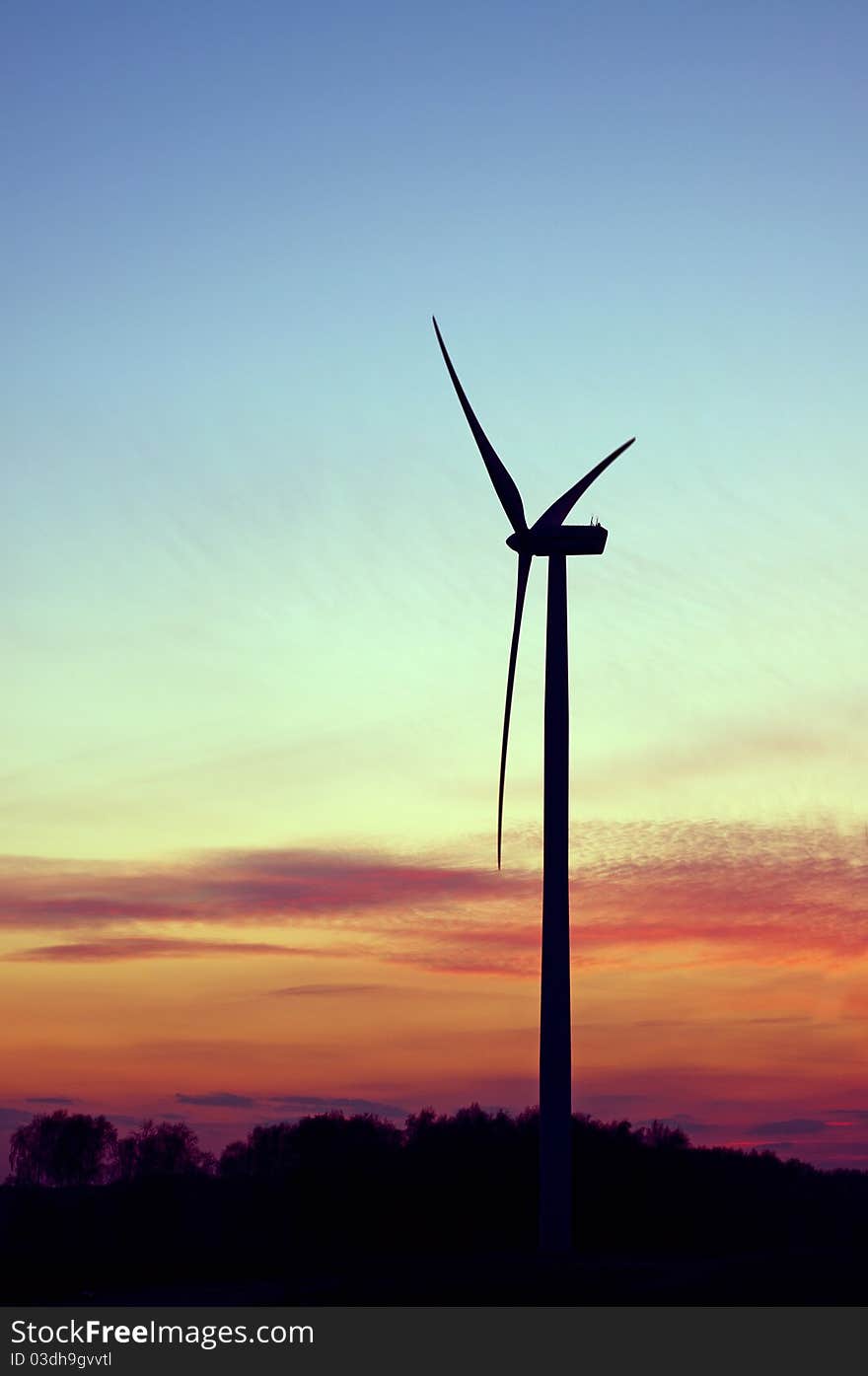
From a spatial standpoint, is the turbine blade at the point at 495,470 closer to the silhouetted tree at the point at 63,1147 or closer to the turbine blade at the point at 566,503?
the turbine blade at the point at 566,503

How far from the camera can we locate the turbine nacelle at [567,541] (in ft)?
209

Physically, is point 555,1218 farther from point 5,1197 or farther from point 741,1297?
point 5,1197

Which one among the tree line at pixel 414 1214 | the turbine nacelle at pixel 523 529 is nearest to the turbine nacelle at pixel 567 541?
the turbine nacelle at pixel 523 529

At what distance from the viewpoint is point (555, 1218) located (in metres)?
58.7

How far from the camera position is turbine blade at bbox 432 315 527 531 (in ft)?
216

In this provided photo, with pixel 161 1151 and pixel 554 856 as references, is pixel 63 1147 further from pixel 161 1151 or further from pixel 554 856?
pixel 554 856

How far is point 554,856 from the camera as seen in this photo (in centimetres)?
6006

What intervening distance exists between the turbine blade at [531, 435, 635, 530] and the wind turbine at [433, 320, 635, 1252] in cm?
4

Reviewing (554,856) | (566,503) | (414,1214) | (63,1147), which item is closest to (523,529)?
(566,503)

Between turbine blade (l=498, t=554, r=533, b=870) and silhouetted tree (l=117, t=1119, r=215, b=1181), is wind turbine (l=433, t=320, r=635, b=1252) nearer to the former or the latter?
turbine blade (l=498, t=554, r=533, b=870)

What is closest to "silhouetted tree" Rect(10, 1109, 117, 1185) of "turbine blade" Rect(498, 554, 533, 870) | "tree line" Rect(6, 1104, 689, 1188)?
"tree line" Rect(6, 1104, 689, 1188)

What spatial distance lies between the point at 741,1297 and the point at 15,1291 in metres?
24.2
